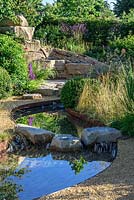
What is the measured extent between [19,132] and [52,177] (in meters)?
1.76

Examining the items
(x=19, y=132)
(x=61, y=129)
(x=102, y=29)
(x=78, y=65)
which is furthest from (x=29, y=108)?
(x=102, y=29)

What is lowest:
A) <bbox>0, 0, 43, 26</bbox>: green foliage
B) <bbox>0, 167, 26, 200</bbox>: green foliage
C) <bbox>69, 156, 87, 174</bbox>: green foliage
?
<bbox>69, 156, 87, 174</bbox>: green foliage

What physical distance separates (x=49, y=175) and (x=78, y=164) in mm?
532

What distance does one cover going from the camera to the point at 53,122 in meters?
8.14

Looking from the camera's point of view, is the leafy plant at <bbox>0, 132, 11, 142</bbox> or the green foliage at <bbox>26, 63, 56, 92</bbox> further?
the green foliage at <bbox>26, 63, 56, 92</bbox>

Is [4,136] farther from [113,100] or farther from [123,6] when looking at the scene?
[123,6]

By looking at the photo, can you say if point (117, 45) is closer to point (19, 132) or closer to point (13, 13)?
point (13, 13)

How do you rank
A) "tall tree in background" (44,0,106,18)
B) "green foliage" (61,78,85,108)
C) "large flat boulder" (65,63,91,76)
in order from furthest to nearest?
1. "tall tree in background" (44,0,106,18)
2. "large flat boulder" (65,63,91,76)
3. "green foliage" (61,78,85,108)

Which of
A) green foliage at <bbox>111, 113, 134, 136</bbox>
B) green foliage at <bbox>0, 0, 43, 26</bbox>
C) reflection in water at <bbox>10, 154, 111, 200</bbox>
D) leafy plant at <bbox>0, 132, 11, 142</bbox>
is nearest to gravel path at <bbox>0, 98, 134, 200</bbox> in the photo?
reflection in water at <bbox>10, 154, 111, 200</bbox>

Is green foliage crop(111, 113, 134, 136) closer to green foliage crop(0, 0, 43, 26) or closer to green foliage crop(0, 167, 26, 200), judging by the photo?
green foliage crop(0, 167, 26, 200)

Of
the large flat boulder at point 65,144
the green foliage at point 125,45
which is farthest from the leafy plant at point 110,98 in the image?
the green foliage at point 125,45

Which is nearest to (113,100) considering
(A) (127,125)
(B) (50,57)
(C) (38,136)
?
(A) (127,125)

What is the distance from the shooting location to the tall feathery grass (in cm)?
727

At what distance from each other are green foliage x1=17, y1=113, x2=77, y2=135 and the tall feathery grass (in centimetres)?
41
